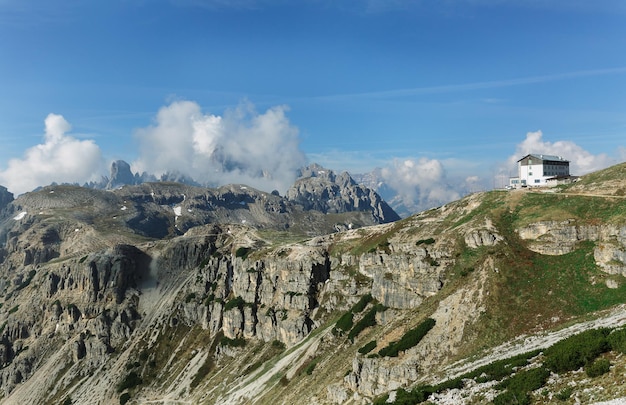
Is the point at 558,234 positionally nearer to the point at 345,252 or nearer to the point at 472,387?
the point at 472,387

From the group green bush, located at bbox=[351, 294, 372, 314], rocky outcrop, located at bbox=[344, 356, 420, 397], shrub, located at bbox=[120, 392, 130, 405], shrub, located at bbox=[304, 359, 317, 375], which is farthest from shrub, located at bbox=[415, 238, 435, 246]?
shrub, located at bbox=[120, 392, 130, 405]

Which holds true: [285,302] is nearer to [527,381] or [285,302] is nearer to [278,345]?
[278,345]

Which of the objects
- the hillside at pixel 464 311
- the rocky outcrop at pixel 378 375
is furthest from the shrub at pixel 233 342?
the rocky outcrop at pixel 378 375

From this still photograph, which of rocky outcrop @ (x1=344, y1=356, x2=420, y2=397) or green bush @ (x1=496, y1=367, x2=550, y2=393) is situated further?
rocky outcrop @ (x1=344, y1=356, x2=420, y2=397)

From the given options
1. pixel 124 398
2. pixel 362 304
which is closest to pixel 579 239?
pixel 362 304

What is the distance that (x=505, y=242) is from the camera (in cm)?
10500

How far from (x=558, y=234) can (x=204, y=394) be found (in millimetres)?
137327

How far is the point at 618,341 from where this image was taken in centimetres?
4034

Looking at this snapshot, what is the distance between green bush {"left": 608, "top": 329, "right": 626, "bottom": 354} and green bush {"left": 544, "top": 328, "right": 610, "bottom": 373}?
22.9 inches

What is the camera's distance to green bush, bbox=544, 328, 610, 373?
40719mm

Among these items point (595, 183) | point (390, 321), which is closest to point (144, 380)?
point (390, 321)

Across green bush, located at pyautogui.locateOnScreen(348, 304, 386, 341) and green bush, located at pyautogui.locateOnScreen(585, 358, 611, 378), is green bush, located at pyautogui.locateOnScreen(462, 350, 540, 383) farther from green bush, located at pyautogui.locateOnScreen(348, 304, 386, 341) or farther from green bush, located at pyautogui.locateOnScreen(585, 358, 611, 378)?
green bush, located at pyautogui.locateOnScreen(348, 304, 386, 341)

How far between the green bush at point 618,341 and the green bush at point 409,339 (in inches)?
1949

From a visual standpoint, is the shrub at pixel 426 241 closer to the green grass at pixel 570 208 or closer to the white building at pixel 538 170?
the green grass at pixel 570 208
